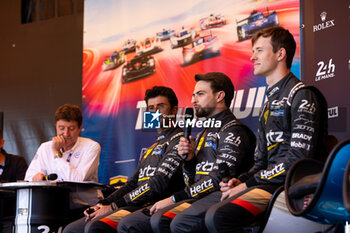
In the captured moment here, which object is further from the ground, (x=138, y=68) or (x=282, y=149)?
(x=138, y=68)

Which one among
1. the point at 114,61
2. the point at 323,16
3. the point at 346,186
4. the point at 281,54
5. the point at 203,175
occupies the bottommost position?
the point at 203,175

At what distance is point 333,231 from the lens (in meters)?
2.00

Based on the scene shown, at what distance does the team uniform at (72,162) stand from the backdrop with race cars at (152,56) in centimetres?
76

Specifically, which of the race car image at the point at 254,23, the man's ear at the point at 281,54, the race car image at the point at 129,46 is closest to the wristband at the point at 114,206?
the man's ear at the point at 281,54

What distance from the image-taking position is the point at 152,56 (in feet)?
16.0

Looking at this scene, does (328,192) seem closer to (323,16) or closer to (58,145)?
(323,16)

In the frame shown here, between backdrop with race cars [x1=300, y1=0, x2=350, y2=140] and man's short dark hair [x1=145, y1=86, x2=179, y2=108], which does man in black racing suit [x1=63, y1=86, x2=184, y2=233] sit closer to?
man's short dark hair [x1=145, y1=86, x2=179, y2=108]

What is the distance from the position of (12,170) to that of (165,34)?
1.98 metres

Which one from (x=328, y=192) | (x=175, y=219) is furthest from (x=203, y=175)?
(x=328, y=192)

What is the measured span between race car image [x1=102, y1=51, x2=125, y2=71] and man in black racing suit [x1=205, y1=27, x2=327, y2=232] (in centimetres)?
252

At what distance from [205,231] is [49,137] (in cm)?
341

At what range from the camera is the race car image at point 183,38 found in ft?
15.0

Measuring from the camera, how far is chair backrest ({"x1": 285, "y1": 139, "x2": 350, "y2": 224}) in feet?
5.00

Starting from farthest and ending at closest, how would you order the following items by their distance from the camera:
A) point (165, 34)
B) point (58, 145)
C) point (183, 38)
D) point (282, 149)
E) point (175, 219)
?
point (165, 34), point (183, 38), point (58, 145), point (175, 219), point (282, 149)
